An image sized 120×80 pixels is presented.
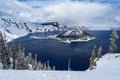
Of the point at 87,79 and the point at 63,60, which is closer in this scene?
the point at 87,79

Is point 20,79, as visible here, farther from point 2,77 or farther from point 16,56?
point 16,56

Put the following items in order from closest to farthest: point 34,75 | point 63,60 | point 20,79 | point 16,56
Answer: point 20,79 → point 34,75 → point 16,56 → point 63,60

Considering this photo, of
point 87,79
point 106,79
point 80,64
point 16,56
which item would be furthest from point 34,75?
point 80,64

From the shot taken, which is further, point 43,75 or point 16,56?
point 16,56

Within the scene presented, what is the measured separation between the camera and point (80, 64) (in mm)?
166875

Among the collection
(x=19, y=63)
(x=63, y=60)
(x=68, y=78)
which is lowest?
(x=63, y=60)

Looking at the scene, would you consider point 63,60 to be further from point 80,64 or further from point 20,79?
point 20,79

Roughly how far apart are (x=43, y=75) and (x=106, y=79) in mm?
5668

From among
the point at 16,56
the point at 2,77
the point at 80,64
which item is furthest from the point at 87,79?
the point at 80,64

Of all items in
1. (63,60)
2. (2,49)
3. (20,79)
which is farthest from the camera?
(63,60)

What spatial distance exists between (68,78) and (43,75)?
93.5 inches

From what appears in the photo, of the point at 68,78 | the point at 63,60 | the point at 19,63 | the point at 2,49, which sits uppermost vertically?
the point at 68,78

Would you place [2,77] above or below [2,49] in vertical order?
above

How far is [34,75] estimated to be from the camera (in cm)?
2222
